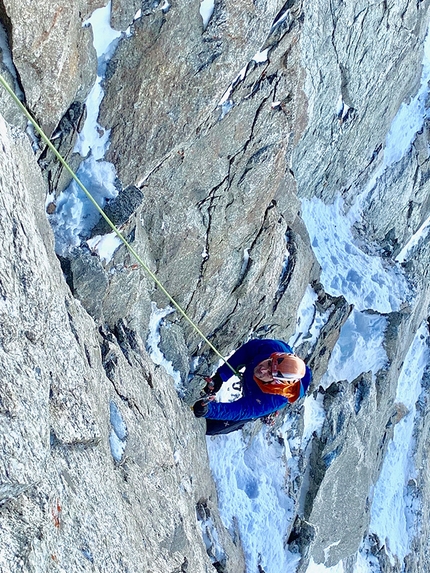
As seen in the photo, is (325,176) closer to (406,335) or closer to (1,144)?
(406,335)

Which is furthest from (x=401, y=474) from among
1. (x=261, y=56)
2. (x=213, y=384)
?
(x=261, y=56)

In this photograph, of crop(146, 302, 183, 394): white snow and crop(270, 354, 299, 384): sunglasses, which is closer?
crop(270, 354, 299, 384): sunglasses

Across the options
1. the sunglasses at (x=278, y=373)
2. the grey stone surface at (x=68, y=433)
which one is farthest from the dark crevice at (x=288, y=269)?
the grey stone surface at (x=68, y=433)

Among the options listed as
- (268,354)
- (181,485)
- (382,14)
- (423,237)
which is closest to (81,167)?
(268,354)

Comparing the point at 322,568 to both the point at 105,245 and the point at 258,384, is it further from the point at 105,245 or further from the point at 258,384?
the point at 105,245

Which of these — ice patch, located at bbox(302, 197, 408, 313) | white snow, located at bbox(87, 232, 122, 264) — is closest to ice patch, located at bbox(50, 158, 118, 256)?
white snow, located at bbox(87, 232, 122, 264)

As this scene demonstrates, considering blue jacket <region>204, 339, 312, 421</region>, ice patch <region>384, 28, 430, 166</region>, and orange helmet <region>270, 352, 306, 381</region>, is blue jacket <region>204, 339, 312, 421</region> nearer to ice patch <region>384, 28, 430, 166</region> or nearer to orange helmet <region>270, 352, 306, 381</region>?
orange helmet <region>270, 352, 306, 381</region>

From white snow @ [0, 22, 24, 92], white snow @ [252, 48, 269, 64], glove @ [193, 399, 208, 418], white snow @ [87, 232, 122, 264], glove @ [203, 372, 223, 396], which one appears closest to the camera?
white snow @ [0, 22, 24, 92]
